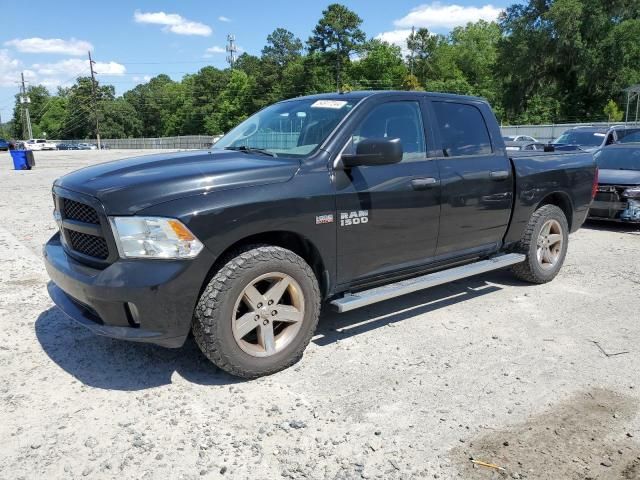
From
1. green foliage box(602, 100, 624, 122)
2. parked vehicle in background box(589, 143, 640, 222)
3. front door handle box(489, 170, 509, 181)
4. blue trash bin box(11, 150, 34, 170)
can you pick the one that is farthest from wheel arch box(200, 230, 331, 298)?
green foliage box(602, 100, 624, 122)

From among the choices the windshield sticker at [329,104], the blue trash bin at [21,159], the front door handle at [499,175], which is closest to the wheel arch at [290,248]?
the windshield sticker at [329,104]

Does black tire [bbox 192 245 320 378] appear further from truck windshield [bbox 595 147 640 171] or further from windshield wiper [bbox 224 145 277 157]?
truck windshield [bbox 595 147 640 171]

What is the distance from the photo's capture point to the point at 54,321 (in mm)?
4688

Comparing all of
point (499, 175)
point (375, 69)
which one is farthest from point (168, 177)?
point (375, 69)

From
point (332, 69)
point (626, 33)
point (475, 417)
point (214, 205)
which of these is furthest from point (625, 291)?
point (332, 69)

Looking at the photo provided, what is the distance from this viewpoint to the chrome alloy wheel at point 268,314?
3.50m

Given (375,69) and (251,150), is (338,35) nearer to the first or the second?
(375,69)

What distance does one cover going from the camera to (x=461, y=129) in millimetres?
4941

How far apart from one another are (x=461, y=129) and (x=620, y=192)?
19.1 feet

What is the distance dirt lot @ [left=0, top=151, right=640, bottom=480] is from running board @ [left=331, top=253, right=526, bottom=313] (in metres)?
0.41

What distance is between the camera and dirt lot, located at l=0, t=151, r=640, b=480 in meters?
2.75

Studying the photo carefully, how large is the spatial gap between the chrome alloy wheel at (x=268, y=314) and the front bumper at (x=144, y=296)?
1.16 ft

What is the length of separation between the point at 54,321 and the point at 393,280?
9.86ft

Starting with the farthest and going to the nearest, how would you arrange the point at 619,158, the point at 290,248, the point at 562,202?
1. the point at 619,158
2. the point at 562,202
3. the point at 290,248
